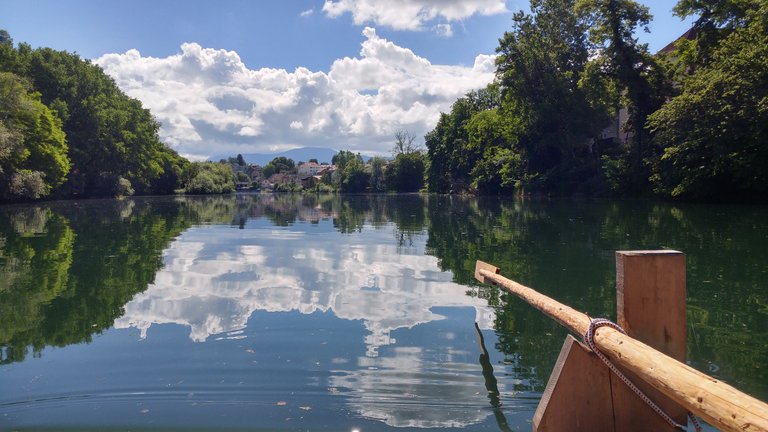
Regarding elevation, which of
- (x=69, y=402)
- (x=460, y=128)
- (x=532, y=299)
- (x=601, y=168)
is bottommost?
(x=69, y=402)

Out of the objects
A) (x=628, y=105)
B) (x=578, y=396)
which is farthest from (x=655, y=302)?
(x=628, y=105)

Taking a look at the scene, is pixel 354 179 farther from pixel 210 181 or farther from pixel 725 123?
pixel 725 123

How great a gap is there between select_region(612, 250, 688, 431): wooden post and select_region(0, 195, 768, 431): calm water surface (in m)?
1.19

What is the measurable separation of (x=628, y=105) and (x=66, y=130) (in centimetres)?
4983

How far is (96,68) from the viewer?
5916cm

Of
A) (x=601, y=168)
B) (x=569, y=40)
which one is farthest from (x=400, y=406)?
(x=569, y=40)

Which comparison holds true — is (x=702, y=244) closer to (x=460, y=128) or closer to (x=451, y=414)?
(x=451, y=414)

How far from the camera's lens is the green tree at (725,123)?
2697cm

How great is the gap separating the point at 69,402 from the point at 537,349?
14.4 feet

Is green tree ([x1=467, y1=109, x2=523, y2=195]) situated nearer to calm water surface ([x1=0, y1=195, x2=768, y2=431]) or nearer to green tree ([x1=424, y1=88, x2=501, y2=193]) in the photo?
green tree ([x1=424, y1=88, x2=501, y2=193])

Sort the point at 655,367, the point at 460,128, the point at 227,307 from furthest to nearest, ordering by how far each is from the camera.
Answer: the point at 460,128, the point at 227,307, the point at 655,367

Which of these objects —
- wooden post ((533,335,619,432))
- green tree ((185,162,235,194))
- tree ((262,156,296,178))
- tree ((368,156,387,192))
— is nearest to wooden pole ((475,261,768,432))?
wooden post ((533,335,619,432))

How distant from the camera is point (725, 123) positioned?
92.7 ft

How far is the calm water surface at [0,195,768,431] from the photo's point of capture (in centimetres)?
425
